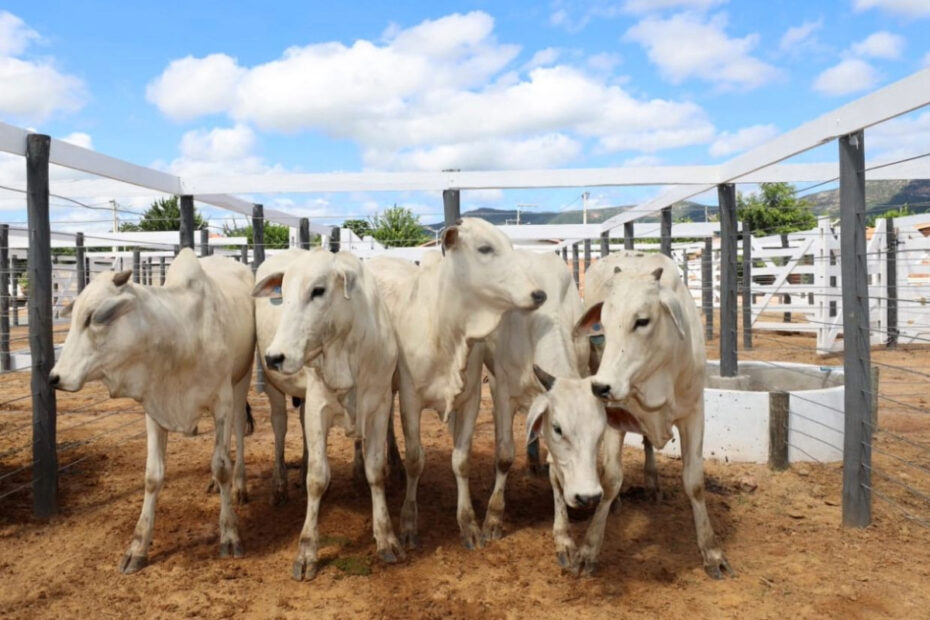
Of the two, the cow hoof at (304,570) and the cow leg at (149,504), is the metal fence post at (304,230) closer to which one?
the cow leg at (149,504)


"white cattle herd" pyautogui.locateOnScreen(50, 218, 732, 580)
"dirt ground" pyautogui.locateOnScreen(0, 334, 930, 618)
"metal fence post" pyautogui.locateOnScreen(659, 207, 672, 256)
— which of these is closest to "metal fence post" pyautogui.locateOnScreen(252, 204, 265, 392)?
"dirt ground" pyautogui.locateOnScreen(0, 334, 930, 618)

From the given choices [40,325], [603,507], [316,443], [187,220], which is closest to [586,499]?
[603,507]

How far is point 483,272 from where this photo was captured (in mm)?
4758

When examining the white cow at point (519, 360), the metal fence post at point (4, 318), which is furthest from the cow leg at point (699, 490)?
the metal fence post at point (4, 318)

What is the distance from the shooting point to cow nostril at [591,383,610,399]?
13.2ft

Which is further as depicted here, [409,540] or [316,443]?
[409,540]

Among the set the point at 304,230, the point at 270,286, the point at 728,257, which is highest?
the point at 304,230

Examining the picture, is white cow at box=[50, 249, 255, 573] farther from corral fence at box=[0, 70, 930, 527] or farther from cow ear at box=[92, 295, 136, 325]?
corral fence at box=[0, 70, 930, 527]

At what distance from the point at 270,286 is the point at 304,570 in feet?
5.90

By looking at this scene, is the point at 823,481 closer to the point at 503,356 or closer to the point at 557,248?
the point at 503,356

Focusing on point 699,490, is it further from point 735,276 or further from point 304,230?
point 304,230

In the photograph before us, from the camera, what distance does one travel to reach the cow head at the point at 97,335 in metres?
4.25

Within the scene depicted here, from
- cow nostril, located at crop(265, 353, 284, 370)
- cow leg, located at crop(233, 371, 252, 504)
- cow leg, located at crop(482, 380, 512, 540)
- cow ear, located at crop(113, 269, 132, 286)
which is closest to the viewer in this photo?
cow nostril, located at crop(265, 353, 284, 370)

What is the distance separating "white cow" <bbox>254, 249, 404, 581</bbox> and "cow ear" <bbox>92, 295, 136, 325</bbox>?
777 mm
